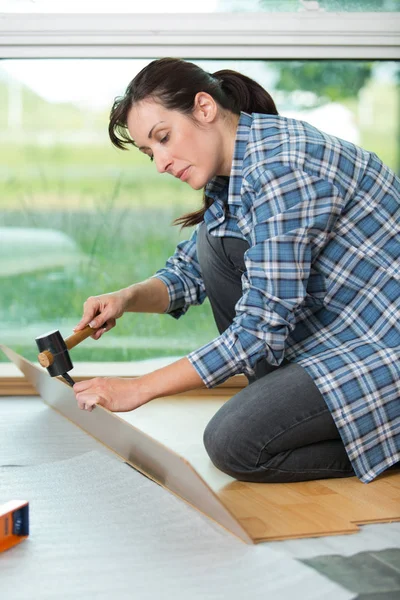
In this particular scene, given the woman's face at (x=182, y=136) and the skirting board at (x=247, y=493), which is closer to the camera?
the skirting board at (x=247, y=493)

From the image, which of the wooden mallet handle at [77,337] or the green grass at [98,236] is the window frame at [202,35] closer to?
the green grass at [98,236]

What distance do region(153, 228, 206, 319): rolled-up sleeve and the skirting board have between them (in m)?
0.41

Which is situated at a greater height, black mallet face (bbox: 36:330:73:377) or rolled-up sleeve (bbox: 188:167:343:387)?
rolled-up sleeve (bbox: 188:167:343:387)

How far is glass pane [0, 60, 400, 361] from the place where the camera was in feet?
10.2

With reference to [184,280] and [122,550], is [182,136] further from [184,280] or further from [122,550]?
[122,550]

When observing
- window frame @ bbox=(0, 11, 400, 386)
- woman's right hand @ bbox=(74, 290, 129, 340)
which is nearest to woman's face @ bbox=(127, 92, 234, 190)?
woman's right hand @ bbox=(74, 290, 129, 340)

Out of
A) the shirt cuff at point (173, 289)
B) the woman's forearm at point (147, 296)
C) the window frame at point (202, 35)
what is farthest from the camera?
the window frame at point (202, 35)

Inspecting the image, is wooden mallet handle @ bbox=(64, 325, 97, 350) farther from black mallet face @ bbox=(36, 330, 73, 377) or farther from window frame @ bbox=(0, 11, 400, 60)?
window frame @ bbox=(0, 11, 400, 60)

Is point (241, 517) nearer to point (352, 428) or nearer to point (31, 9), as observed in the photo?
point (352, 428)

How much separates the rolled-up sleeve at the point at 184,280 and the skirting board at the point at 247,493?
16.0 inches

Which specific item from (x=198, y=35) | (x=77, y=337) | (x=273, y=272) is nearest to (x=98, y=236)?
(x=198, y=35)

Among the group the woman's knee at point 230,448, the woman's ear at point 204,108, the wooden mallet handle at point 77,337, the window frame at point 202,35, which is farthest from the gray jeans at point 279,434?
the window frame at point 202,35

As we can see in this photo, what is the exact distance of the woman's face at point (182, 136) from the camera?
1.83 m

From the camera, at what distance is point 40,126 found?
10.3 ft
